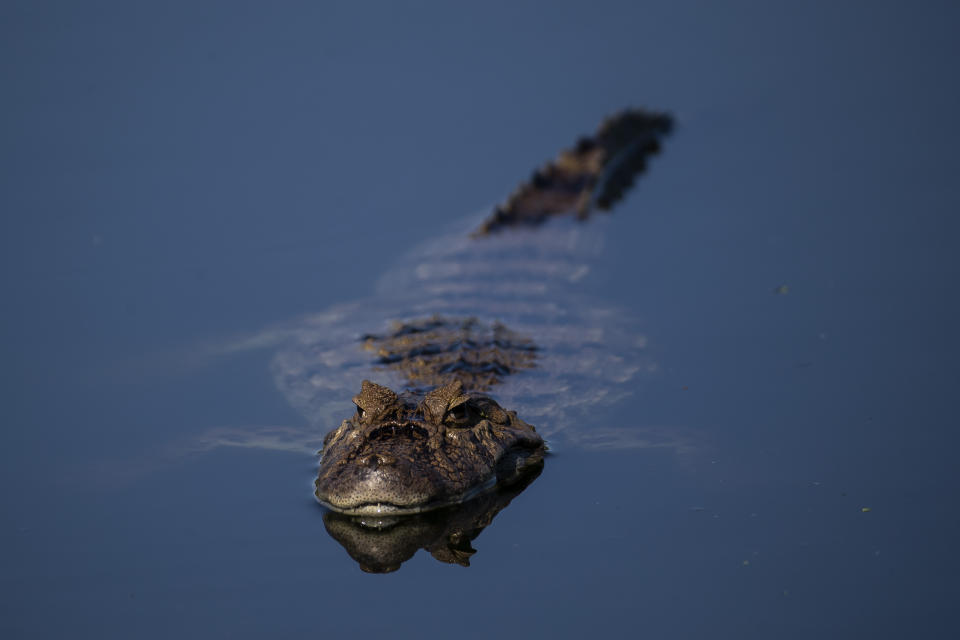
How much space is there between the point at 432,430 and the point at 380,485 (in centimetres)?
46

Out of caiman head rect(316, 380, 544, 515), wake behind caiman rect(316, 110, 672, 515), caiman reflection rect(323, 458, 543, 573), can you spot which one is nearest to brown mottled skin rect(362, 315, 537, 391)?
wake behind caiman rect(316, 110, 672, 515)

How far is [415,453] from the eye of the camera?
6016 mm

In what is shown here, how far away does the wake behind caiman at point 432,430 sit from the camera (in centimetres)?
592

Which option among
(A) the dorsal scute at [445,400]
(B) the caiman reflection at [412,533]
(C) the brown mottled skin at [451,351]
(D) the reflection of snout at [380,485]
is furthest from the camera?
(C) the brown mottled skin at [451,351]

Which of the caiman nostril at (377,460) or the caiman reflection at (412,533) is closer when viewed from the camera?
the caiman reflection at (412,533)

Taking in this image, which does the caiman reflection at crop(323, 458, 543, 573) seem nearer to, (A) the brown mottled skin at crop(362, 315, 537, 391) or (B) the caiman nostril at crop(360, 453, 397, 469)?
(B) the caiman nostril at crop(360, 453, 397, 469)

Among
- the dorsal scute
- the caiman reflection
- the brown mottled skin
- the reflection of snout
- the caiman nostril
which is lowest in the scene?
the caiman reflection

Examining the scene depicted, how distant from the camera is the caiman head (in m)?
5.89

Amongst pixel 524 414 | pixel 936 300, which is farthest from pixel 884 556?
pixel 936 300

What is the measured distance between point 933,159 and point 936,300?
2.73 m

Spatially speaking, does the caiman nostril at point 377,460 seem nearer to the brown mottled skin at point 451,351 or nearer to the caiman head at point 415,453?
the caiman head at point 415,453

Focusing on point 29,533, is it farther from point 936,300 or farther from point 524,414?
point 936,300

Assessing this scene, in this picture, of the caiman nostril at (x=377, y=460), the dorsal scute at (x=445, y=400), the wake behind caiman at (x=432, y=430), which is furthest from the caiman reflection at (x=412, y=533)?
the dorsal scute at (x=445, y=400)

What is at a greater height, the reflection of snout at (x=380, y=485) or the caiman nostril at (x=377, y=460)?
the caiman nostril at (x=377, y=460)
